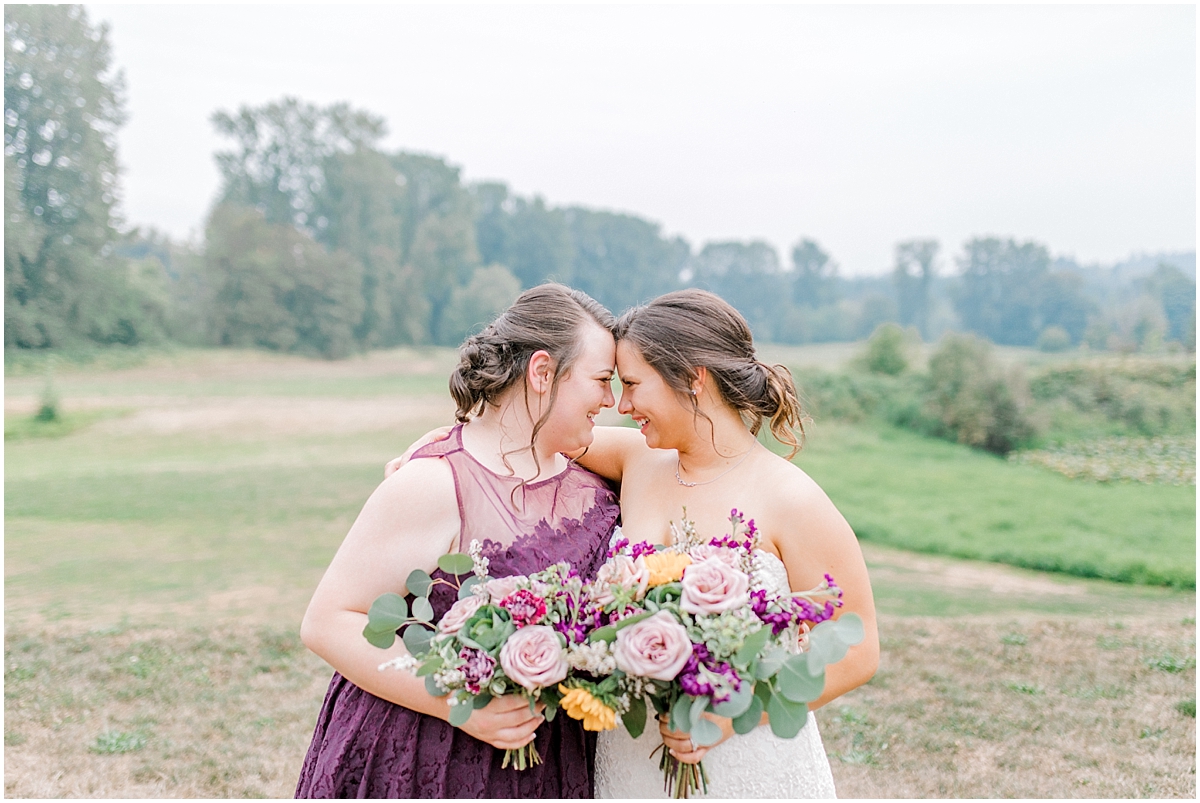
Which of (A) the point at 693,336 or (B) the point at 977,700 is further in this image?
(B) the point at 977,700

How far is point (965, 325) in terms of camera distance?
14531 millimetres

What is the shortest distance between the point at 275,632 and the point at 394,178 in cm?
991

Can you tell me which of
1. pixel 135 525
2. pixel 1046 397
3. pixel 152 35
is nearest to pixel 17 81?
pixel 152 35

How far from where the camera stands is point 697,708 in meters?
1.59

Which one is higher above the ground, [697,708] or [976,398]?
[697,708]

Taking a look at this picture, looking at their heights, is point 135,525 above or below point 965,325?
below

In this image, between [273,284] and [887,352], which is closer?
[273,284]

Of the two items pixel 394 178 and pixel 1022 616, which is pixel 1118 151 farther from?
pixel 394 178

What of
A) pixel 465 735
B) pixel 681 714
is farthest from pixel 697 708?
pixel 465 735

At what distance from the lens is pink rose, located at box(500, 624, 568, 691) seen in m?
1.60

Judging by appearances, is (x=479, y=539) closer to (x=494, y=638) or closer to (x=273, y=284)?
(x=494, y=638)

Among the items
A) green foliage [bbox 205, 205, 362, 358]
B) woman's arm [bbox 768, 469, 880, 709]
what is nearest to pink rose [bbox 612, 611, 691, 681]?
woman's arm [bbox 768, 469, 880, 709]

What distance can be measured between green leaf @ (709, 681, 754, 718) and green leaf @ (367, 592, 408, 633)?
2.18 feet

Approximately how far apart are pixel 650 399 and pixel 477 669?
894 millimetres
